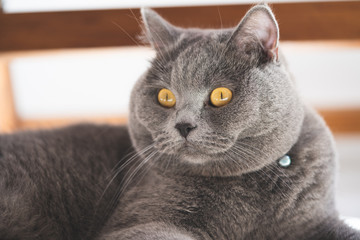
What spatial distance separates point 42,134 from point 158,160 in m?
0.51

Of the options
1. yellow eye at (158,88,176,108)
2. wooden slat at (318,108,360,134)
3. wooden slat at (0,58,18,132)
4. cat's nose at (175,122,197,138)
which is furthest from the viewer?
wooden slat at (318,108,360,134)

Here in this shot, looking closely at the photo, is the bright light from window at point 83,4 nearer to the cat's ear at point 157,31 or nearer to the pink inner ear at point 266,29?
the cat's ear at point 157,31

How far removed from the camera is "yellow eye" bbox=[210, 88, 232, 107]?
1188 millimetres

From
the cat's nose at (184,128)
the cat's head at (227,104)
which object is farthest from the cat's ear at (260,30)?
the cat's nose at (184,128)

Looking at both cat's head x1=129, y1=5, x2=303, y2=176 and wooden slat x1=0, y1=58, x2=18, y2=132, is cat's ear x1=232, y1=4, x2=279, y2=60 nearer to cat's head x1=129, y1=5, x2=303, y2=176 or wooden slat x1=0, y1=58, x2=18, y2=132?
cat's head x1=129, y1=5, x2=303, y2=176

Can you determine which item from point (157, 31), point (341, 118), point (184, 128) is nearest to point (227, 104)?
point (184, 128)

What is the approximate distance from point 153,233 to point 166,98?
41 cm

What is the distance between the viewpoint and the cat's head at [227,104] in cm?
117

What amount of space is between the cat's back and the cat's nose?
45 centimetres

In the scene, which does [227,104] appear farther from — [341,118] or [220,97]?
[341,118]

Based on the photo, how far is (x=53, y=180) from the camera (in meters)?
1.43

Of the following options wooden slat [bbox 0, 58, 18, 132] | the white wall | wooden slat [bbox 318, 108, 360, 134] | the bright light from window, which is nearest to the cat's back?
the bright light from window

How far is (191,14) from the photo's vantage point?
5.66ft

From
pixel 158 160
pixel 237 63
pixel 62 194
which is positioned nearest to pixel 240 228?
pixel 158 160
